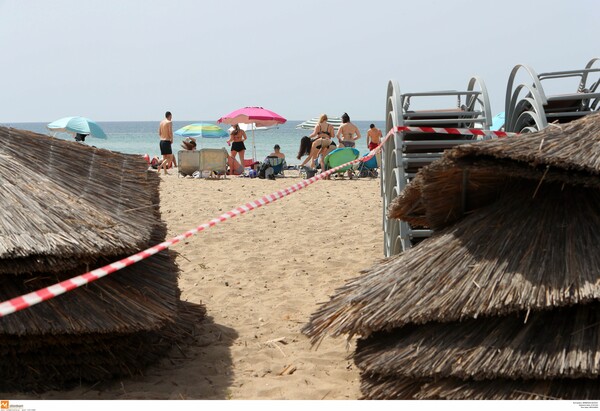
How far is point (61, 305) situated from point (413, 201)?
2.19 meters

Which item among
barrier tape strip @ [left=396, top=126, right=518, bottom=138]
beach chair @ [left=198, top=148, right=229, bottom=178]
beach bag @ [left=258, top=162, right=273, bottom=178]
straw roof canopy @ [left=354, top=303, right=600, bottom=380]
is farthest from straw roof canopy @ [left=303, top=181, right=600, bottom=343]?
beach bag @ [left=258, top=162, right=273, bottom=178]

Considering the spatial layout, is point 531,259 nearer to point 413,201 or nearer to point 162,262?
point 413,201

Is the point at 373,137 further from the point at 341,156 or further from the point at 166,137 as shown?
the point at 166,137

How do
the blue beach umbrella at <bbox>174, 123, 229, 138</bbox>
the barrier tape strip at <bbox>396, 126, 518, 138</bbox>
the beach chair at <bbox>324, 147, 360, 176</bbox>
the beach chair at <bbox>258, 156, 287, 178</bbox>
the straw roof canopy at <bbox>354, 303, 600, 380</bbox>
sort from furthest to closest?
the blue beach umbrella at <bbox>174, 123, 229, 138</bbox>
the beach chair at <bbox>258, 156, 287, 178</bbox>
the beach chair at <bbox>324, 147, 360, 176</bbox>
the barrier tape strip at <bbox>396, 126, 518, 138</bbox>
the straw roof canopy at <bbox>354, 303, 600, 380</bbox>

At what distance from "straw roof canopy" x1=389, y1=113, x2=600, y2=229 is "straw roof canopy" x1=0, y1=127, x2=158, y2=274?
188cm

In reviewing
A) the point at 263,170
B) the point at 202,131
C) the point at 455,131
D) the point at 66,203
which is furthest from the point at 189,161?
the point at 66,203

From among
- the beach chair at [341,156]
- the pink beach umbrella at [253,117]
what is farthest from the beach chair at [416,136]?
the pink beach umbrella at [253,117]

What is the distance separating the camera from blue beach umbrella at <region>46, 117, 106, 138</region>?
20594 millimetres

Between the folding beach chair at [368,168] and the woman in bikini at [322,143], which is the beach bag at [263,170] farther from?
the folding beach chair at [368,168]

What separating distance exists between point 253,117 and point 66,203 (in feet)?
54.0

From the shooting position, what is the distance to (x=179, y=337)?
5906 mm

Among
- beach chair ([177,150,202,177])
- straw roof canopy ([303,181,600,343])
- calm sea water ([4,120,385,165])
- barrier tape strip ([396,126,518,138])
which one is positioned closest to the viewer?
straw roof canopy ([303,181,600,343])

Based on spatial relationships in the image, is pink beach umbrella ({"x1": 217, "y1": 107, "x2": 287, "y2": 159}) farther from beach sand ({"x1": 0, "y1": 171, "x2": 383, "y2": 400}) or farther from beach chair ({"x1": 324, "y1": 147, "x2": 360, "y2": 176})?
beach sand ({"x1": 0, "y1": 171, "x2": 383, "y2": 400})

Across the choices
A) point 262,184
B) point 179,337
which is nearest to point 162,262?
point 179,337
